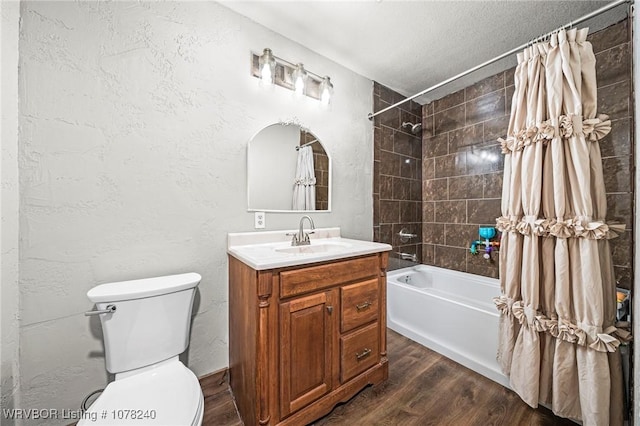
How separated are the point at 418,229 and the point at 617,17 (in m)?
2.17

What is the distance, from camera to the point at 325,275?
134 centimetres

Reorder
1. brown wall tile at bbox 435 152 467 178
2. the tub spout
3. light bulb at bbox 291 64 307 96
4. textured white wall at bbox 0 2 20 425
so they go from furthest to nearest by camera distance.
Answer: the tub spout < brown wall tile at bbox 435 152 467 178 < light bulb at bbox 291 64 307 96 < textured white wall at bbox 0 2 20 425

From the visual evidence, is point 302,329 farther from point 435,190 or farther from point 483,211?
point 435,190

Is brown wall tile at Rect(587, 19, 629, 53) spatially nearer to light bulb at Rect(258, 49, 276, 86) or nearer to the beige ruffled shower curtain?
the beige ruffled shower curtain

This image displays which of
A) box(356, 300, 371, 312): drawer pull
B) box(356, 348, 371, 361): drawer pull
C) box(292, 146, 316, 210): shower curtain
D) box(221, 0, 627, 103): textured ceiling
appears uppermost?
box(221, 0, 627, 103): textured ceiling

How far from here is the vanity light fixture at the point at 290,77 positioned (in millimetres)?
1682

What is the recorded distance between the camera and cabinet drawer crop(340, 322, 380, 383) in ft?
4.67

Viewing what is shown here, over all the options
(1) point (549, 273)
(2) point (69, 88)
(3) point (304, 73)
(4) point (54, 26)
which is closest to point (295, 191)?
(3) point (304, 73)

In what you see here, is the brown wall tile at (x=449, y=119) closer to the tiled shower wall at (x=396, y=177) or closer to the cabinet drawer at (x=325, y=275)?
the tiled shower wall at (x=396, y=177)

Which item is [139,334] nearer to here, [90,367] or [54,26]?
[90,367]

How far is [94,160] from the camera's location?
1234 mm

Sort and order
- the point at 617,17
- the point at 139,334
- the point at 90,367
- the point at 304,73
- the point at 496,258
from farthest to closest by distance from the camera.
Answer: the point at 496,258 < the point at 304,73 < the point at 617,17 < the point at 90,367 < the point at 139,334

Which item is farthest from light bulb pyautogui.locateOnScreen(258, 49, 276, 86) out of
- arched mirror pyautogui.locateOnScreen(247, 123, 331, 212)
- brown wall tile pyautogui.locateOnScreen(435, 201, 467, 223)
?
brown wall tile pyautogui.locateOnScreen(435, 201, 467, 223)

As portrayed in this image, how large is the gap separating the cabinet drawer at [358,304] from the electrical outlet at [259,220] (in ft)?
2.37
